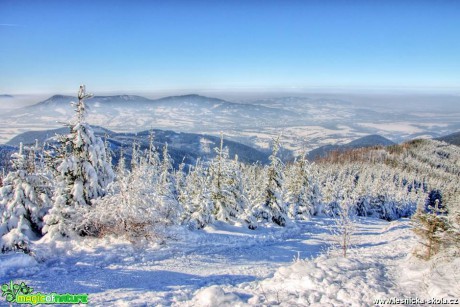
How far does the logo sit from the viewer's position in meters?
9.05

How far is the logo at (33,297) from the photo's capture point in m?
9.05

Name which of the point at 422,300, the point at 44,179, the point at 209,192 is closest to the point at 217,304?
the point at 422,300

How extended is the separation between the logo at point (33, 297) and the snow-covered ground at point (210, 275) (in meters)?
0.53

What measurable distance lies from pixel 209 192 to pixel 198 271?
10364 millimetres

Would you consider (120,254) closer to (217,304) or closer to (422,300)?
(217,304)

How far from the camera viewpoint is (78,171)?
16.9 metres

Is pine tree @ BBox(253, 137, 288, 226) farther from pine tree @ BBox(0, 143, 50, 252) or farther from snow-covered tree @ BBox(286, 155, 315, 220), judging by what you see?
pine tree @ BBox(0, 143, 50, 252)

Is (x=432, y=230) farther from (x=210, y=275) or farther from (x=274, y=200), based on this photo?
(x=274, y=200)

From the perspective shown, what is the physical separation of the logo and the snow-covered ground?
53 centimetres

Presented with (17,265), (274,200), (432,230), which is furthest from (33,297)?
(274,200)

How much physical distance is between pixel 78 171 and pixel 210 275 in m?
9.29

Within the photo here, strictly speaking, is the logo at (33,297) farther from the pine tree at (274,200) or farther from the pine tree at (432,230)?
the pine tree at (274,200)

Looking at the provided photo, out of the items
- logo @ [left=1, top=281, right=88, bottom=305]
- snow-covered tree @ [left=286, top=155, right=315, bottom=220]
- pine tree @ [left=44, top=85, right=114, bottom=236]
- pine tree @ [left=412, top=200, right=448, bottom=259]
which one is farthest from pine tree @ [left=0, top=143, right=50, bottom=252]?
snow-covered tree @ [left=286, top=155, right=315, bottom=220]

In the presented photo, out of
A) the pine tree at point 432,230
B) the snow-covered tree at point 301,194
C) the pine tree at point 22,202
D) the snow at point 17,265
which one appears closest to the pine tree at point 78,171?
the pine tree at point 22,202
